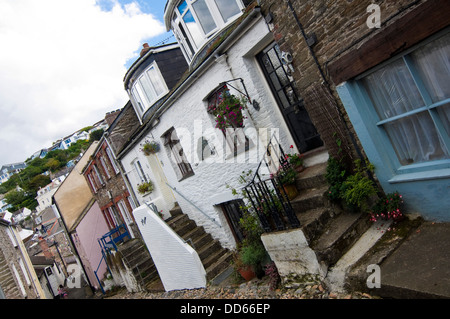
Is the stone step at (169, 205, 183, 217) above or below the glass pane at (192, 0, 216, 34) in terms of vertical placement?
below

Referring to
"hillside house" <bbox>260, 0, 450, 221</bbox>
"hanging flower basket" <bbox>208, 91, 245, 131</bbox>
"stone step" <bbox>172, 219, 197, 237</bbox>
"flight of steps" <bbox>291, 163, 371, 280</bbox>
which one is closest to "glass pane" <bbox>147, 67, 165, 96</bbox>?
"stone step" <bbox>172, 219, 197, 237</bbox>

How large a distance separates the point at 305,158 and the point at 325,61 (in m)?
2.37

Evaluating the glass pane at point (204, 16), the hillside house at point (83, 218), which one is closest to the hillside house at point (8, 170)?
the hillside house at point (83, 218)

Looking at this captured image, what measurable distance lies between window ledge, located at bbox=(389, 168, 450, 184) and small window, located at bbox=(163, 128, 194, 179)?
23.3ft

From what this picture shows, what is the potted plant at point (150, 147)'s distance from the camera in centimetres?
1083

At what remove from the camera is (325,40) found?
4508 mm

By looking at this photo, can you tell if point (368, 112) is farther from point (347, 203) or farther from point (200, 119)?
point (200, 119)

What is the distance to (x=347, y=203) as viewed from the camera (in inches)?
185

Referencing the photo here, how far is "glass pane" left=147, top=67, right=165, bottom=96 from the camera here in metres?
12.1

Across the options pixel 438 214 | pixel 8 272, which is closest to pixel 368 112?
pixel 438 214

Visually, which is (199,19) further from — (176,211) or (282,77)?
(176,211)

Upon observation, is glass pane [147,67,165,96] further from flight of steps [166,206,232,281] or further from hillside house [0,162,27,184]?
hillside house [0,162,27,184]

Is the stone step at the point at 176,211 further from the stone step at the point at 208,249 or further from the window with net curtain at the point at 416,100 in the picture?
the window with net curtain at the point at 416,100

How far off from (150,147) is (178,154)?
1210mm
